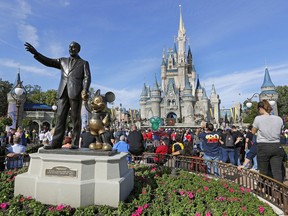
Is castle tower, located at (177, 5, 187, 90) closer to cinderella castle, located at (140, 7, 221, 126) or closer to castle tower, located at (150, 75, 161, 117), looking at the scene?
cinderella castle, located at (140, 7, 221, 126)

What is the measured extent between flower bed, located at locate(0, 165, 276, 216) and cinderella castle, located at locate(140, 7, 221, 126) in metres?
63.4

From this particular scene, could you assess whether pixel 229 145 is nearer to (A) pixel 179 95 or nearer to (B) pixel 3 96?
(B) pixel 3 96

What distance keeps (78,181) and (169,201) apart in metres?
1.90

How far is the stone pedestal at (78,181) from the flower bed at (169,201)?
0.18 m

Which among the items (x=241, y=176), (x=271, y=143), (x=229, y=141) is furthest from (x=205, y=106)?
(x=271, y=143)

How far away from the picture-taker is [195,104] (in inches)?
A: 3110

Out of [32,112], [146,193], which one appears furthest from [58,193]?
[32,112]

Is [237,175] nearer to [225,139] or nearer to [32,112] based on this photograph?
[225,139]

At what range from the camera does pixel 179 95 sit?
79.1 metres

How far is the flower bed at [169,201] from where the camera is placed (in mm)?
3871

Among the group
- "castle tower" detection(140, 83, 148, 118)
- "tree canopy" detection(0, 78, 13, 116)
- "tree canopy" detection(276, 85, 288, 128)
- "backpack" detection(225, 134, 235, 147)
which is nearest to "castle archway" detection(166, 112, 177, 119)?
"castle tower" detection(140, 83, 148, 118)

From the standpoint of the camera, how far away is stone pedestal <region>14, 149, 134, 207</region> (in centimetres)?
409

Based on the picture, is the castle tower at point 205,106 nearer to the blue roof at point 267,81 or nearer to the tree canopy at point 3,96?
the blue roof at point 267,81

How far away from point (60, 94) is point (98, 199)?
2701mm
